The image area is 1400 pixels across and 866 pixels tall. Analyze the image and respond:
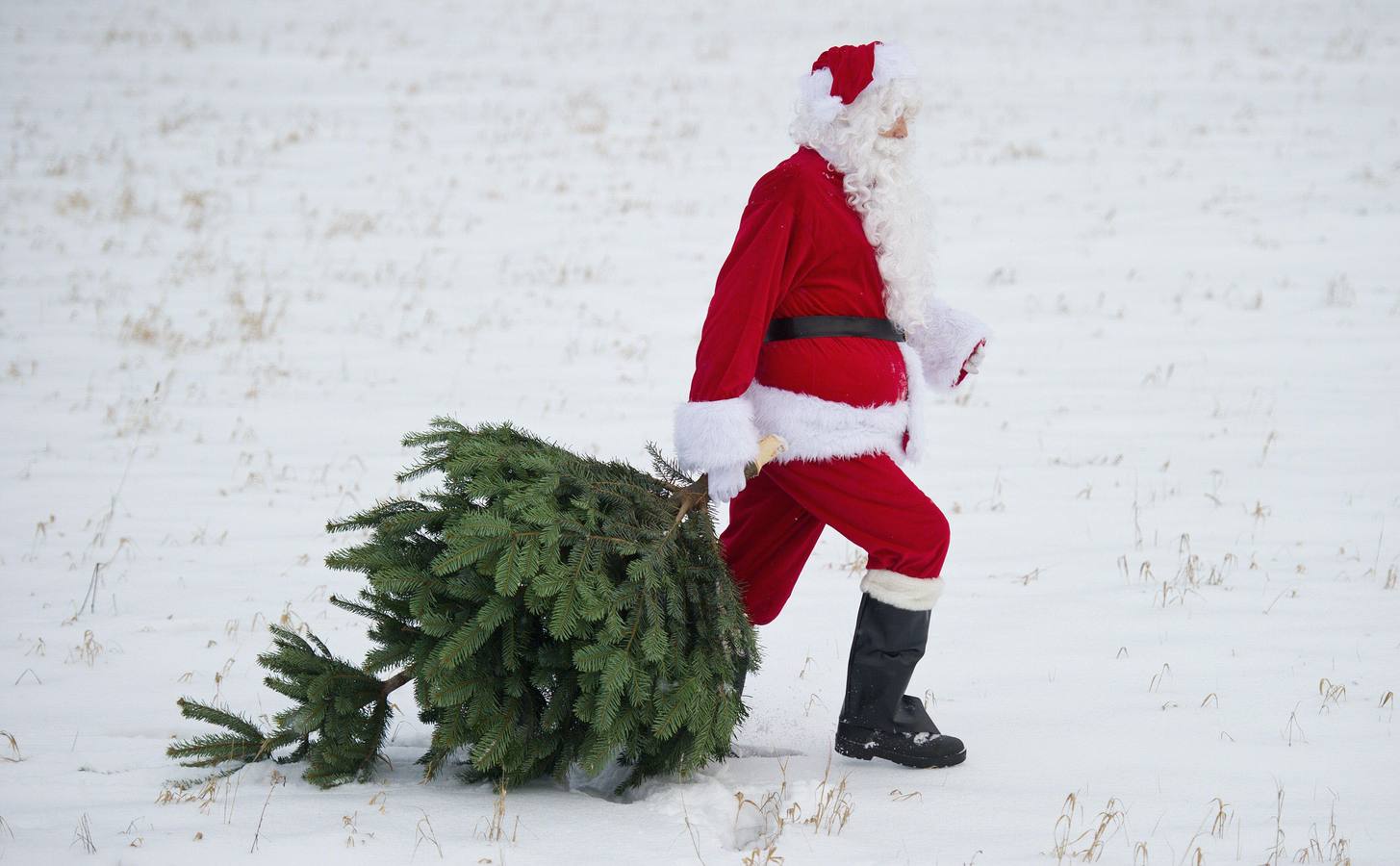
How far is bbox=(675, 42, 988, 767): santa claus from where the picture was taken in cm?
394

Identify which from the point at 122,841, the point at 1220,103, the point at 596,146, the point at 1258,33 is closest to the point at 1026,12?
the point at 1258,33

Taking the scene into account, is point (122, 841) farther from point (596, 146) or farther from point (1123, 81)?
point (1123, 81)

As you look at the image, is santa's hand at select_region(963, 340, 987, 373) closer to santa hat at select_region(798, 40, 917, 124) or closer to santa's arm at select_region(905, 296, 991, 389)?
santa's arm at select_region(905, 296, 991, 389)

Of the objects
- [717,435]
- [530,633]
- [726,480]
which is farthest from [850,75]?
[530,633]

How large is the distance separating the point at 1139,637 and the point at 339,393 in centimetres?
602

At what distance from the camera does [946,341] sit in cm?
454

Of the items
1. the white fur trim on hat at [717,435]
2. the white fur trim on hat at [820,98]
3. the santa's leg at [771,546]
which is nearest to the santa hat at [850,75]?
the white fur trim on hat at [820,98]

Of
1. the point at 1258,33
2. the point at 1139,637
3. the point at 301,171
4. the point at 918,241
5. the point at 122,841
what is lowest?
the point at 122,841

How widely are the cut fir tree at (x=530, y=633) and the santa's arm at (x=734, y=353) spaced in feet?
0.45

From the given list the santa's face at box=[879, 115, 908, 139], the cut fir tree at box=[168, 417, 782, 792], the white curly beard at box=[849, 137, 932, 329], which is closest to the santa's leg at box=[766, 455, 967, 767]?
the cut fir tree at box=[168, 417, 782, 792]

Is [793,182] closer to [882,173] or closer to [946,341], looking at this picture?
[882,173]

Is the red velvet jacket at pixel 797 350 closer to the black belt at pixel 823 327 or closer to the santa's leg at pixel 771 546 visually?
the black belt at pixel 823 327

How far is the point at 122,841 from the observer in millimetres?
3502

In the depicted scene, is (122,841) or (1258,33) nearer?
(122,841)
